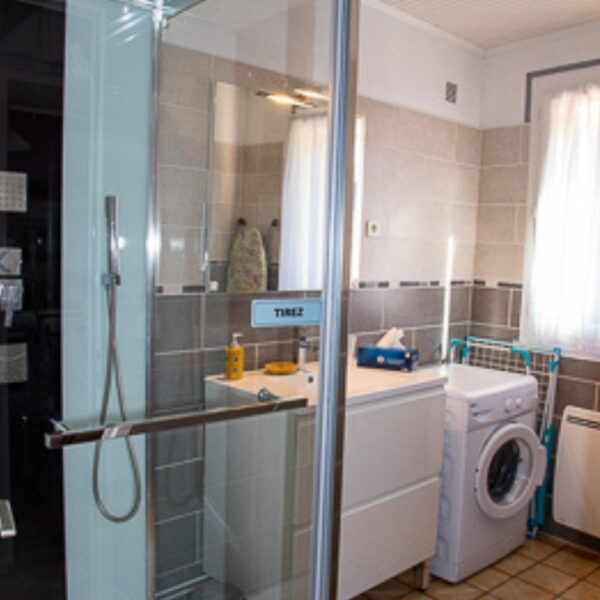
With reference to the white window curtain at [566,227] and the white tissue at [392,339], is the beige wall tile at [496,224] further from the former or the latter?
the white tissue at [392,339]

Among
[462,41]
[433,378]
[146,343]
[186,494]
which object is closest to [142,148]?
[146,343]

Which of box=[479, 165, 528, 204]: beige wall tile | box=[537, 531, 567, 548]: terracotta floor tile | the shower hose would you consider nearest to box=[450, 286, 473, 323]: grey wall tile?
box=[479, 165, 528, 204]: beige wall tile

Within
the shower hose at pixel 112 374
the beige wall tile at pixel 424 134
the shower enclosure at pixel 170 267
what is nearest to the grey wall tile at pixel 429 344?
the beige wall tile at pixel 424 134

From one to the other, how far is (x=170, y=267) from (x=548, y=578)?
218 centimetres

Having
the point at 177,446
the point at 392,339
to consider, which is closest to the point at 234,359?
the point at 177,446

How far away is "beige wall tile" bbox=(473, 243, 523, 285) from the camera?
10.7 feet

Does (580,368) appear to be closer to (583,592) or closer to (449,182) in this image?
(583,592)

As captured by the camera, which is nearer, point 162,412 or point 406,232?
point 162,412

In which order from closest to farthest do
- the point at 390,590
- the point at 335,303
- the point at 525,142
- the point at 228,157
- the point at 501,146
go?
the point at 335,303 < the point at 228,157 < the point at 390,590 < the point at 525,142 < the point at 501,146

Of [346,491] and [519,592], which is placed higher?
[346,491]

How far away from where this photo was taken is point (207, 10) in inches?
65.1

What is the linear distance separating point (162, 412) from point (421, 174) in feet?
6.42

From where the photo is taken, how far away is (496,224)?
3371 mm

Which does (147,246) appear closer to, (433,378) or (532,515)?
(433,378)
